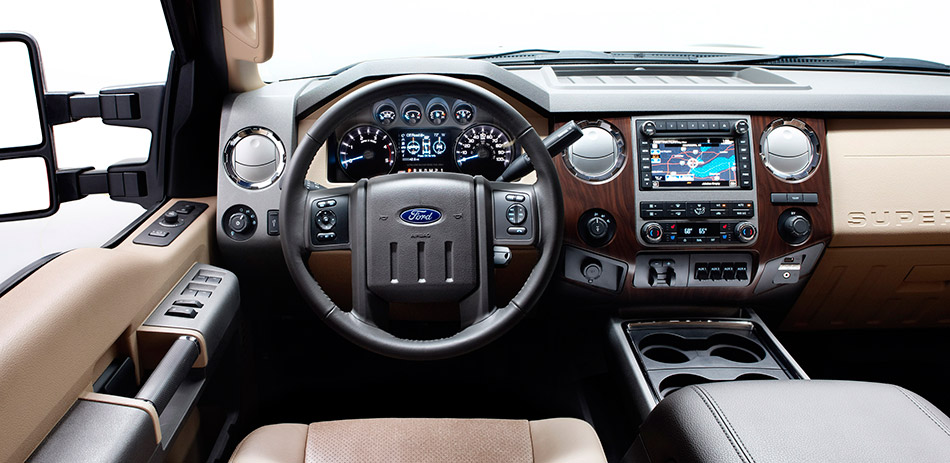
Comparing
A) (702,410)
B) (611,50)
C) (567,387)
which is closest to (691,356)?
(567,387)

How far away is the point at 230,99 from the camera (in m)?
1.75

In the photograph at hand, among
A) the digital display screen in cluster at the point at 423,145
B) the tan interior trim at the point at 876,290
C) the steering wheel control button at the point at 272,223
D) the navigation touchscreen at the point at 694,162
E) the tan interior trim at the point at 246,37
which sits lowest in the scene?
the tan interior trim at the point at 876,290

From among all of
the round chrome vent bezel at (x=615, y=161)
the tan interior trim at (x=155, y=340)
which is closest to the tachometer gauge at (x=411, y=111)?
the round chrome vent bezel at (x=615, y=161)

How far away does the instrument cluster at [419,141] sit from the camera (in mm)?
1721

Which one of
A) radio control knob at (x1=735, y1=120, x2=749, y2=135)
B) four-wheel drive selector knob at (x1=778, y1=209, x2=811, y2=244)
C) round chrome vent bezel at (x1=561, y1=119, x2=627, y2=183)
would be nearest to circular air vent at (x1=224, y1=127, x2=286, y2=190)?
round chrome vent bezel at (x1=561, y1=119, x2=627, y2=183)

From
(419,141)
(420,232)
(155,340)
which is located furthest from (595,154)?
(155,340)

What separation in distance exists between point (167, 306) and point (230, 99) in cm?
65

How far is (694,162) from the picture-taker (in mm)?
1756

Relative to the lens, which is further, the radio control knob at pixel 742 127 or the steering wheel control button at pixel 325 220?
the radio control knob at pixel 742 127

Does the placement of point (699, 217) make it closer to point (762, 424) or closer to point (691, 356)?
point (691, 356)

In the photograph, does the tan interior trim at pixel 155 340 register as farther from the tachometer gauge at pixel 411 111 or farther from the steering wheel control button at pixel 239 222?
the tachometer gauge at pixel 411 111

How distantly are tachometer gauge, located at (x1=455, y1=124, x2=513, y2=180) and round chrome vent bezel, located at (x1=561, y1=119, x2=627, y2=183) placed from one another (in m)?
0.17

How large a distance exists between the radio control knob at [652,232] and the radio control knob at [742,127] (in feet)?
1.16

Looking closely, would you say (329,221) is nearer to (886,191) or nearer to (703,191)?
(703,191)
